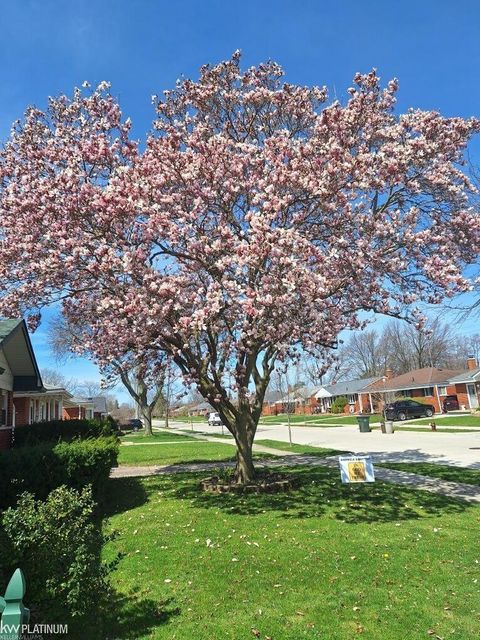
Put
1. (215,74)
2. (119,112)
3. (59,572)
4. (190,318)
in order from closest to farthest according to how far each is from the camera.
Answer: (59,572), (190,318), (119,112), (215,74)

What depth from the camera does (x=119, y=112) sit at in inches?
409

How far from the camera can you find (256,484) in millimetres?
10844

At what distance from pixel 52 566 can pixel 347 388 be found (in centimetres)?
6361

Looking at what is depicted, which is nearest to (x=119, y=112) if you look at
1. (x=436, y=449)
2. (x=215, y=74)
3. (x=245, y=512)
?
(x=215, y=74)

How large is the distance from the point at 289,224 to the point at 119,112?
4287 mm

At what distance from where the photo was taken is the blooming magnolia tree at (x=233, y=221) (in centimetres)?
857

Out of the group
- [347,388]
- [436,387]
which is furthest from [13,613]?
[347,388]

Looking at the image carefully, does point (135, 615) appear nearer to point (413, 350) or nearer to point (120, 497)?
point (120, 497)

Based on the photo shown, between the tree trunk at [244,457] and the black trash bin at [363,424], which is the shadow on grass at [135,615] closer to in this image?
the tree trunk at [244,457]

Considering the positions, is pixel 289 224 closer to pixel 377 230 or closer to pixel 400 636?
pixel 377 230

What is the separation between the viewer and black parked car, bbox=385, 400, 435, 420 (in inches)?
1639

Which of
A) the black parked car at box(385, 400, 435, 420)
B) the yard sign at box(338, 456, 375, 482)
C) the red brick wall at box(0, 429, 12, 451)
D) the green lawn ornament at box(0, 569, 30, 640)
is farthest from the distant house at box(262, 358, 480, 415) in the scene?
the green lawn ornament at box(0, 569, 30, 640)

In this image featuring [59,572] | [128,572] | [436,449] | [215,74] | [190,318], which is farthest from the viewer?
[436,449]

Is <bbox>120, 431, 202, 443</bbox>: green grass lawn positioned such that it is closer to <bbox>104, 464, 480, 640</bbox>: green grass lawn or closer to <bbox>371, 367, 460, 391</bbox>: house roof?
<bbox>104, 464, 480, 640</bbox>: green grass lawn
